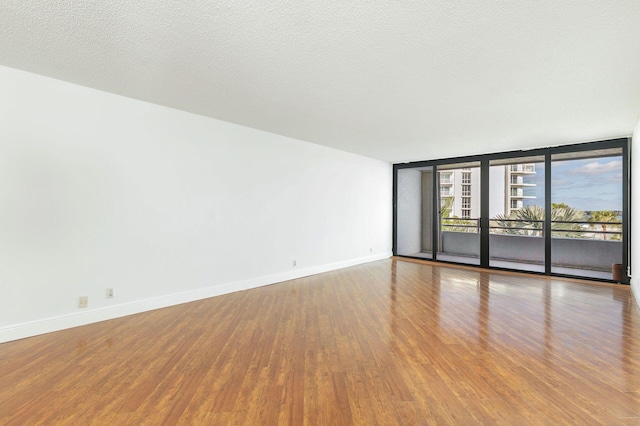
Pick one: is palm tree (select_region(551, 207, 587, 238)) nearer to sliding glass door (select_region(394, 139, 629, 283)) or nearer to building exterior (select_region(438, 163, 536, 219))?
sliding glass door (select_region(394, 139, 629, 283))

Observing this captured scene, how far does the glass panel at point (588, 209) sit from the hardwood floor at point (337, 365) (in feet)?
6.68

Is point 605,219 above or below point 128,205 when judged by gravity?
below

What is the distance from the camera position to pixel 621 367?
2285 mm

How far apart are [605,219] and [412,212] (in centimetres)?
383

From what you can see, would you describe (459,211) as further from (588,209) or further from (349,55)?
(349,55)

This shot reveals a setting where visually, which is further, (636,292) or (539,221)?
(539,221)

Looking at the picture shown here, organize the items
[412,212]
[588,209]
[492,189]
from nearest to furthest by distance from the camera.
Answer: [588,209] → [492,189] → [412,212]

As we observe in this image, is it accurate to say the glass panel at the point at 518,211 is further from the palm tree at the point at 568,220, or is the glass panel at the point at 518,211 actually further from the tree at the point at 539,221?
the palm tree at the point at 568,220

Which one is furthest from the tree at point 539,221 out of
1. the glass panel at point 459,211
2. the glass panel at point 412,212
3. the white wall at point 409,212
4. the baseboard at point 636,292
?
the white wall at point 409,212

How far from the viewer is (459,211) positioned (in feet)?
23.6

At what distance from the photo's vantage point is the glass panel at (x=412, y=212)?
26.1 feet

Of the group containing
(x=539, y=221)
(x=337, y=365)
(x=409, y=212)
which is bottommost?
(x=337, y=365)

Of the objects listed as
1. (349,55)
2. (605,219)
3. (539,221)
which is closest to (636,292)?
(605,219)

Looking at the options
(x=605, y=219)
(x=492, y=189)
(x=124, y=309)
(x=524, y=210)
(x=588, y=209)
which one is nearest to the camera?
(x=124, y=309)
